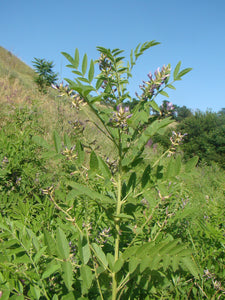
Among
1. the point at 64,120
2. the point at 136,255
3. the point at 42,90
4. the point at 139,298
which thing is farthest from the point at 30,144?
the point at 42,90

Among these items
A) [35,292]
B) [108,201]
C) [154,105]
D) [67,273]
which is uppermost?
[154,105]

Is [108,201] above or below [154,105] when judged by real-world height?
below

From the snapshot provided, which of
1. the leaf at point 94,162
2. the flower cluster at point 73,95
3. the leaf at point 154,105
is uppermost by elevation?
the leaf at point 154,105

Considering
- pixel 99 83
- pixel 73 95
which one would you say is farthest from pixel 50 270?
pixel 99 83

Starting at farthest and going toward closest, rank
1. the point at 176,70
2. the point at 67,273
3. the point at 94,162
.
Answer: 1. the point at 176,70
2. the point at 94,162
3. the point at 67,273

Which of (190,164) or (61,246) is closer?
(61,246)

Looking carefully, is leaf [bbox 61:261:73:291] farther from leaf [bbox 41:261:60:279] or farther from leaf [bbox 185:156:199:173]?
leaf [bbox 185:156:199:173]

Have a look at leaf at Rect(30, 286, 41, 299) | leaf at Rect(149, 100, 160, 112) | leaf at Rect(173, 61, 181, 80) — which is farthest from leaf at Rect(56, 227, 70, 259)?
leaf at Rect(173, 61, 181, 80)

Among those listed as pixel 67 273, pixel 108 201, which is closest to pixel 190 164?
pixel 108 201

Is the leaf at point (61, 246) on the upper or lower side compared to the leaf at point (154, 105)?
lower

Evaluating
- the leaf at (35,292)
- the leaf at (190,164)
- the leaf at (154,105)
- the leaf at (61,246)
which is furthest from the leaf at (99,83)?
the leaf at (35,292)

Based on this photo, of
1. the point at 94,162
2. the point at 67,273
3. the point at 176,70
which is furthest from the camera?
the point at 176,70

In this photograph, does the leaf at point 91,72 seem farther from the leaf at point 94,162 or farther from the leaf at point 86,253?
the leaf at point 86,253

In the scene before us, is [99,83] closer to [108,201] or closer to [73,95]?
[73,95]
